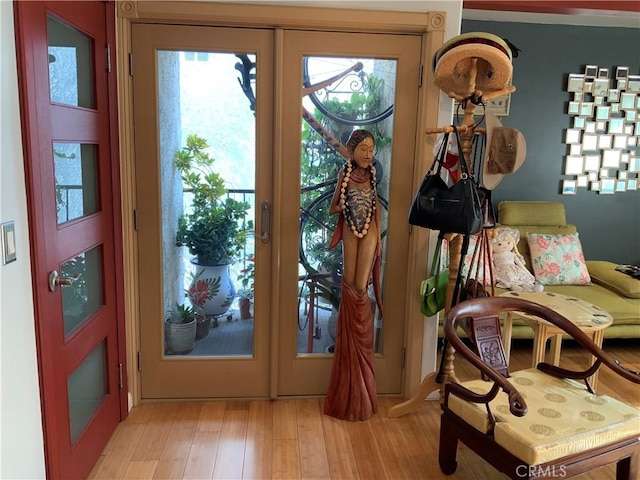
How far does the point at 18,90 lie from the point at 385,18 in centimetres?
165

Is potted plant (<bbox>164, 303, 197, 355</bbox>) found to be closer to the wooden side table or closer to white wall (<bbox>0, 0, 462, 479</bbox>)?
white wall (<bbox>0, 0, 462, 479</bbox>)

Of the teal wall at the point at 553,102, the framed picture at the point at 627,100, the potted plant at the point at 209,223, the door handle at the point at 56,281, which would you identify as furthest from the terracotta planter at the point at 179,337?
the framed picture at the point at 627,100

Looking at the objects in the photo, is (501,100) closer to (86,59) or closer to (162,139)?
(162,139)

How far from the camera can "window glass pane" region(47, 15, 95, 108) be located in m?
1.77

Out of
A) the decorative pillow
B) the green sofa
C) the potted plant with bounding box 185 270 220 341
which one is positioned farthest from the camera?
the decorative pillow

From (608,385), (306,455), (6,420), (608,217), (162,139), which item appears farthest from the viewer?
(608,217)

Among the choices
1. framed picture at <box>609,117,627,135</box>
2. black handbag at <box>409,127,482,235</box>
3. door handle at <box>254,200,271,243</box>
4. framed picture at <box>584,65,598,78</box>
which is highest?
framed picture at <box>584,65,598,78</box>

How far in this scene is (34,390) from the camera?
5.28ft

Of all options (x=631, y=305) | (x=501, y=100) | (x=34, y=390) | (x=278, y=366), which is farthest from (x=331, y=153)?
(x=631, y=305)

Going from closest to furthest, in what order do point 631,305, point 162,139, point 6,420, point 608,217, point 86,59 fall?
point 6,420
point 86,59
point 162,139
point 631,305
point 608,217

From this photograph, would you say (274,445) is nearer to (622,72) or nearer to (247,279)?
(247,279)

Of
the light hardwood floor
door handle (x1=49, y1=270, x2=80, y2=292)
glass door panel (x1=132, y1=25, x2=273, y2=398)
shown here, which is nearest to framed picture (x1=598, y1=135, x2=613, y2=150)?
the light hardwood floor

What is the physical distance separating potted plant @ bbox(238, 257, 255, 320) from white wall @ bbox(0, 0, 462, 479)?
1206mm

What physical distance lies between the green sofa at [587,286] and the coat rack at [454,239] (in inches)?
39.6
